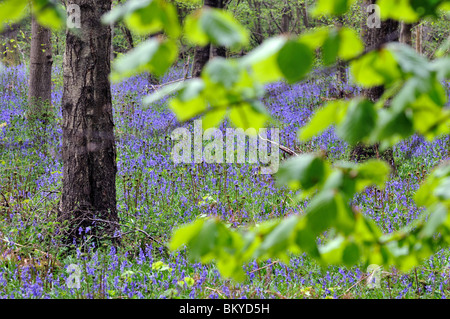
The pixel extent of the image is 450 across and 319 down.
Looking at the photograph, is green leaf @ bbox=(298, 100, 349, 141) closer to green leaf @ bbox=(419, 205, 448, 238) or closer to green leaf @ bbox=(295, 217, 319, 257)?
green leaf @ bbox=(295, 217, 319, 257)

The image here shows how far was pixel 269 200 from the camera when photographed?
636 cm

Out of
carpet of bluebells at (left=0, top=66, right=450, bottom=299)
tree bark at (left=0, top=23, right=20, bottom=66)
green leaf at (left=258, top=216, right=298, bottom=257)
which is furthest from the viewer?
tree bark at (left=0, top=23, right=20, bottom=66)

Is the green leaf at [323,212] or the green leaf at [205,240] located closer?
the green leaf at [323,212]

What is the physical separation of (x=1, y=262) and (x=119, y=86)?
11490 millimetres

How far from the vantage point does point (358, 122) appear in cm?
112

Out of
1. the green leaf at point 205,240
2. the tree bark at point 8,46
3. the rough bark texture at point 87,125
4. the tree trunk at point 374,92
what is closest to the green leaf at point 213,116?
the green leaf at point 205,240

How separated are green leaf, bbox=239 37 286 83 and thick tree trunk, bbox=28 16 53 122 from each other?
9430 mm

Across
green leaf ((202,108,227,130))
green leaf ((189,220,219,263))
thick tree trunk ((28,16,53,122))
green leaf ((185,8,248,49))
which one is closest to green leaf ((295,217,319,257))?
green leaf ((189,220,219,263))

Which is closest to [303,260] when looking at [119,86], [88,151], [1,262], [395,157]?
[88,151]

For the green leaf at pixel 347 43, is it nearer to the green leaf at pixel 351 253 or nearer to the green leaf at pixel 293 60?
the green leaf at pixel 293 60

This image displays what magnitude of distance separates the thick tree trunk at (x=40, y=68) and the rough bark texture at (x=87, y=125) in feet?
18.5

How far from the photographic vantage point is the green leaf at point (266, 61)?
0.98 meters
